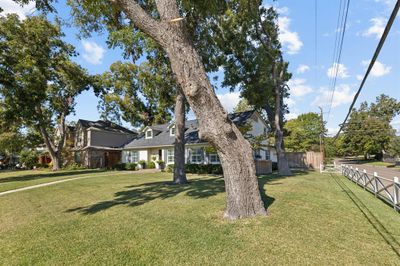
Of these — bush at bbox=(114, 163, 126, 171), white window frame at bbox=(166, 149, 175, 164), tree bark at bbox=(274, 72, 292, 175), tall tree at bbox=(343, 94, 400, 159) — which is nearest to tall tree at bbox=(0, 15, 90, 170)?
bush at bbox=(114, 163, 126, 171)

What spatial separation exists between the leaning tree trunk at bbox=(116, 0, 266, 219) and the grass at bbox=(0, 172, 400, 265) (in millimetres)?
607

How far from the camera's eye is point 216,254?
4.25 meters

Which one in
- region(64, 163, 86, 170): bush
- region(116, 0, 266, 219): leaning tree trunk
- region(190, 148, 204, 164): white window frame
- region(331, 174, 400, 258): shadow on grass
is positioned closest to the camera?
→ region(331, 174, 400, 258): shadow on grass

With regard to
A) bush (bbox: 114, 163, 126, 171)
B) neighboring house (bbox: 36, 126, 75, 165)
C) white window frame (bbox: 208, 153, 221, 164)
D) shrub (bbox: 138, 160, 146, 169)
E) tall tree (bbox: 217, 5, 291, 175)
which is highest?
tall tree (bbox: 217, 5, 291, 175)

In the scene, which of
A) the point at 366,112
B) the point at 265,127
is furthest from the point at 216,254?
the point at 366,112

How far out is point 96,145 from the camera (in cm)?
3203

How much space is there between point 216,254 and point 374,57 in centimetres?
415

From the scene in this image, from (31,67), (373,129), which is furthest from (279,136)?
(373,129)

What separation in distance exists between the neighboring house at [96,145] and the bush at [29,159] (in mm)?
6949

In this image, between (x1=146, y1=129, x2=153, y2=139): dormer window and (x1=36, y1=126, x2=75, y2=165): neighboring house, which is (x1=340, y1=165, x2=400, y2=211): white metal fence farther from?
(x1=36, y1=126, x2=75, y2=165): neighboring house

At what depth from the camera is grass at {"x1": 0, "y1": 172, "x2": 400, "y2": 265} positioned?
4145mm

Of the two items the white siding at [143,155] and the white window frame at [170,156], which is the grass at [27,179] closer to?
the white siding at [143,155]

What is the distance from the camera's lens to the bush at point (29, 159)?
35.0 meters

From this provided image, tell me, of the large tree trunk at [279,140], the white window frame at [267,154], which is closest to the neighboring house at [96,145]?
the white window frame at [267,154]
